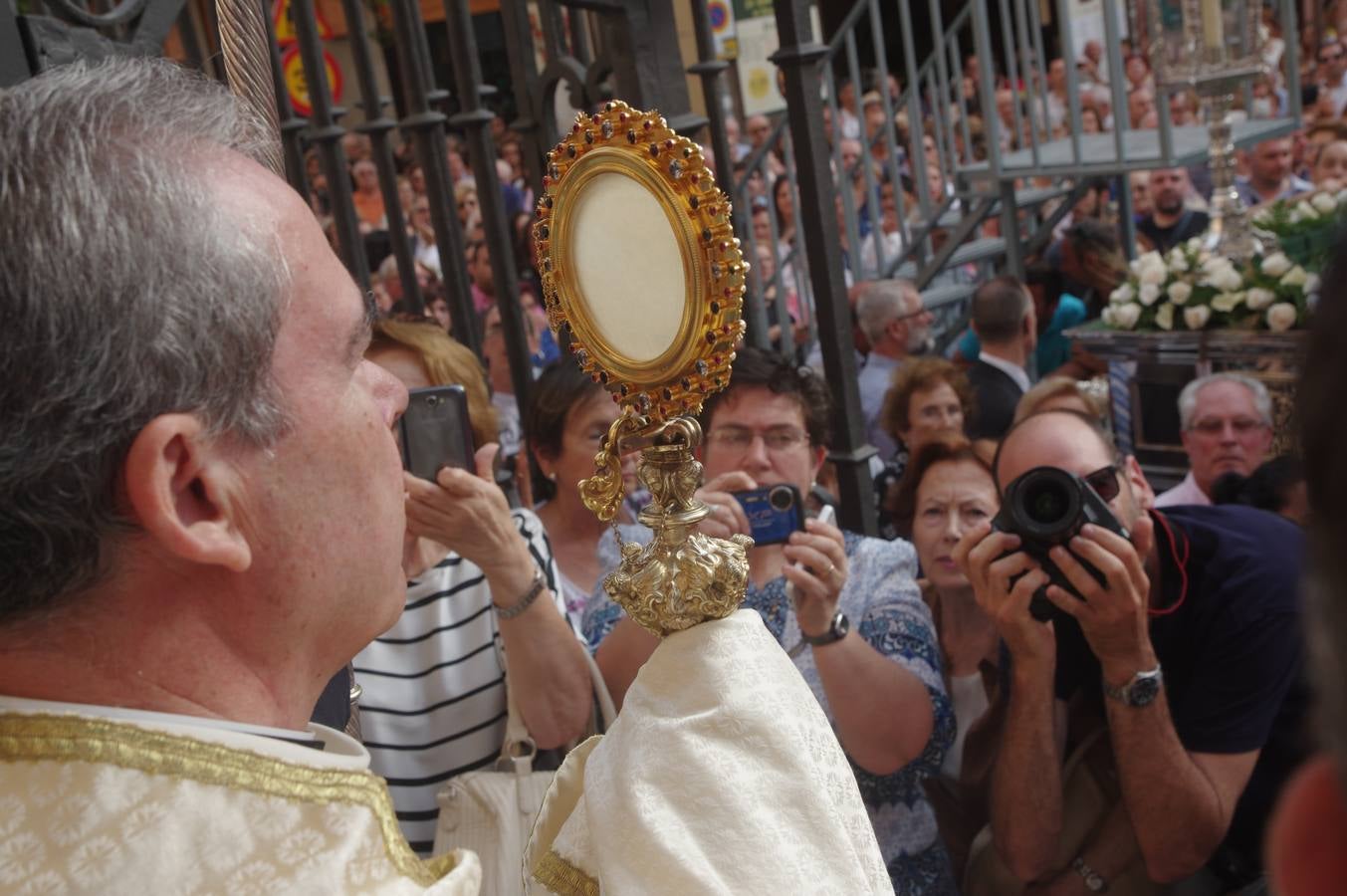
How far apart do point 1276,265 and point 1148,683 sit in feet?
7.89

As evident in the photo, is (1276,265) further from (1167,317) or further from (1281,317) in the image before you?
(1167,317)

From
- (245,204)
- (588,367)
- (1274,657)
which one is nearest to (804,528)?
(1274,657)

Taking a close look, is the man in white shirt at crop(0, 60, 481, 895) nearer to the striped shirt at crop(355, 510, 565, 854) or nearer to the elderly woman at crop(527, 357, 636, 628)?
the striped shirt at crop(355, 510, 565, 854)

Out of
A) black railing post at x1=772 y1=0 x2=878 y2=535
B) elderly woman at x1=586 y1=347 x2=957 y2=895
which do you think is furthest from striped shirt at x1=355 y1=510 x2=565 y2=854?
black railing post at x1=772 y1=0 x2=878 y2=535

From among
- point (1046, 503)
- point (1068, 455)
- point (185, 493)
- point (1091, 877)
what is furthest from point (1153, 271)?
point (185, 493)

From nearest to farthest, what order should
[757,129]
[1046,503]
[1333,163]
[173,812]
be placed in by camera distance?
[173,812]
[1046,503]
[1333,163]
[757,129]

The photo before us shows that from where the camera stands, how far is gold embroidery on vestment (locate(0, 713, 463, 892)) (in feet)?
2.80

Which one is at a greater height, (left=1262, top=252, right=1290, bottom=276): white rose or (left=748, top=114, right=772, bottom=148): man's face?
(left=748, top=114, right=772, bottom=148): man's face

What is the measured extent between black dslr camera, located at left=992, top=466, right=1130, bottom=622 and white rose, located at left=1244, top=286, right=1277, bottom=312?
2.20m

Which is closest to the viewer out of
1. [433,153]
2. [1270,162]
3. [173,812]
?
[173,812]

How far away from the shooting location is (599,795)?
3.14 ft

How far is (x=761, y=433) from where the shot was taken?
234cm

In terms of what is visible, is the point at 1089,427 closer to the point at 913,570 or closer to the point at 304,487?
the point at 913,570

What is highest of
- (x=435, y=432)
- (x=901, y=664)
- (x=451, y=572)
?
(x=435, y=432)
